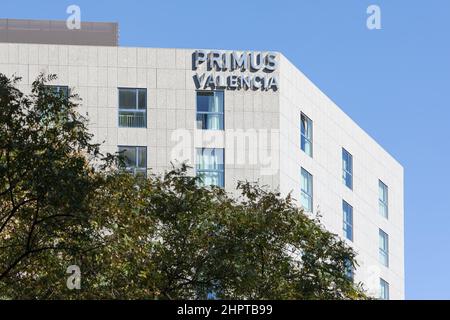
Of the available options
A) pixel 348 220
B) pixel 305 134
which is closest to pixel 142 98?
pixel 305 134

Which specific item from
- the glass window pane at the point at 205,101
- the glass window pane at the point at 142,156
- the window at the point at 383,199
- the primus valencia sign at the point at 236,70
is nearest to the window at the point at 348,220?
the window at the point at 383,199

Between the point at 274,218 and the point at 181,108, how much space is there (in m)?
33.8

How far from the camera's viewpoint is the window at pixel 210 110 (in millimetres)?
79188

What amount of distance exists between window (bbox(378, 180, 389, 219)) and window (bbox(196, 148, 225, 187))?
65.6ft

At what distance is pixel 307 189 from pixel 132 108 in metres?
11.5

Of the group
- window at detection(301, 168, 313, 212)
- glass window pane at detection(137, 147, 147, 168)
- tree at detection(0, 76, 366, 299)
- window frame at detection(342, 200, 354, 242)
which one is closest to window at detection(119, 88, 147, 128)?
glass window pane at detection(137, 147, 147, 168)

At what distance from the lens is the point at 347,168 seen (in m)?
89.6

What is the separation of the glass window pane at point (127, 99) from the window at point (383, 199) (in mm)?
23080

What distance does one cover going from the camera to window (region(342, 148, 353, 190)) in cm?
8881

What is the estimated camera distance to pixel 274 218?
152 ft

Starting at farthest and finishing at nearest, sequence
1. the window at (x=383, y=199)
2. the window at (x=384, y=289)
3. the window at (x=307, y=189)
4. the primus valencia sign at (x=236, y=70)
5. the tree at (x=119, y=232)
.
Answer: the window at (x=383, y=199)
the window at (x=384, y=289)
the window at (x=307, y=189)
the primus valencia sign at (x=236, y=70)
the tree at (x=119, y=232)

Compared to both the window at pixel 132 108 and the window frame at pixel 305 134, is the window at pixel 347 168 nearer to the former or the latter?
the window frame at pixel 305 134

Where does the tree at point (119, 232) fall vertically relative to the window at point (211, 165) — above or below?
below
